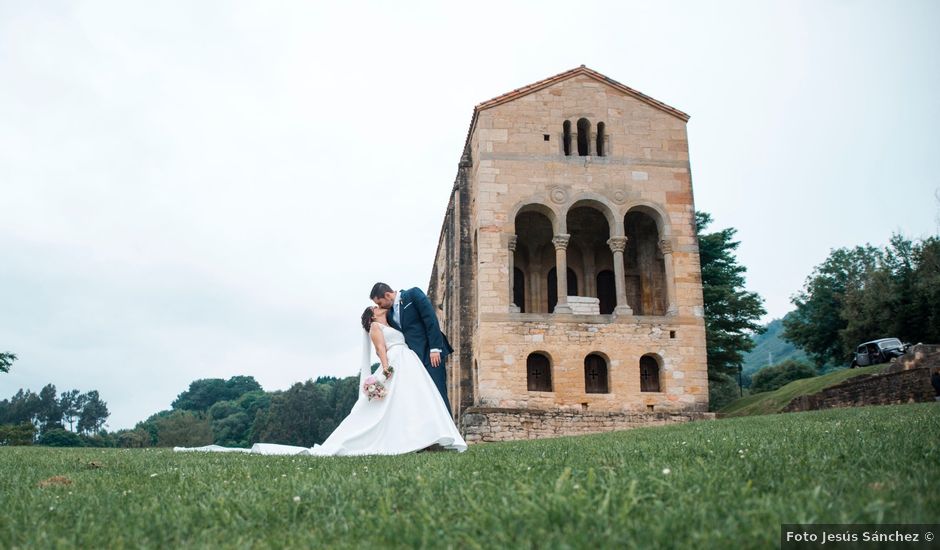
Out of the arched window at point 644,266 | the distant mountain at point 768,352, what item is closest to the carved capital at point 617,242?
the arched window at point 644,266

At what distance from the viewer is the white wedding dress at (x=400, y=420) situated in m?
9.20

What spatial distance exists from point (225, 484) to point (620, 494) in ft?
9.41

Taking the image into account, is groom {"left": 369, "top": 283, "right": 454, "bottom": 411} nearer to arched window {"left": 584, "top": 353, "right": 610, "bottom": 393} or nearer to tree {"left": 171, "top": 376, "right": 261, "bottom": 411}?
arched window {"left": 584, "top": 353, "right": 610, "bottom": 393}

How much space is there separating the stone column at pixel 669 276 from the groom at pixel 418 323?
16.8 m

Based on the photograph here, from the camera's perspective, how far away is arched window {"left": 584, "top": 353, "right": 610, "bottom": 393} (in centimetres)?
2591

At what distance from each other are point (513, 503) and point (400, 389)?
6061 millimetres

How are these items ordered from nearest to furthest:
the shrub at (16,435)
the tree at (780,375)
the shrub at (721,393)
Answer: the shrub at (16,435)
the shrub at (721,393)
the tree at (780,375)

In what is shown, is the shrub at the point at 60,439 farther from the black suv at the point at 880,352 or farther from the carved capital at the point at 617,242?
the black suv at the point at 880,352

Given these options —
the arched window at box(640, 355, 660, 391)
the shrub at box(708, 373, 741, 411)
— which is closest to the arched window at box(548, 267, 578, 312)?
the arched window at box(640, 355, 660, 391)

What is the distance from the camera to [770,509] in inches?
125

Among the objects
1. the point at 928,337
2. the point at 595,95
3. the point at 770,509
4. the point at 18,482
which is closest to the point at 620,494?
the point at 770,509

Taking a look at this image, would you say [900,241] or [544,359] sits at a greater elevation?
[900,241]

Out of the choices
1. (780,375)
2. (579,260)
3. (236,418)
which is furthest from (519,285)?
(236,418)

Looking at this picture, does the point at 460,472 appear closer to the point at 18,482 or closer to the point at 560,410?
the point at 18,482
